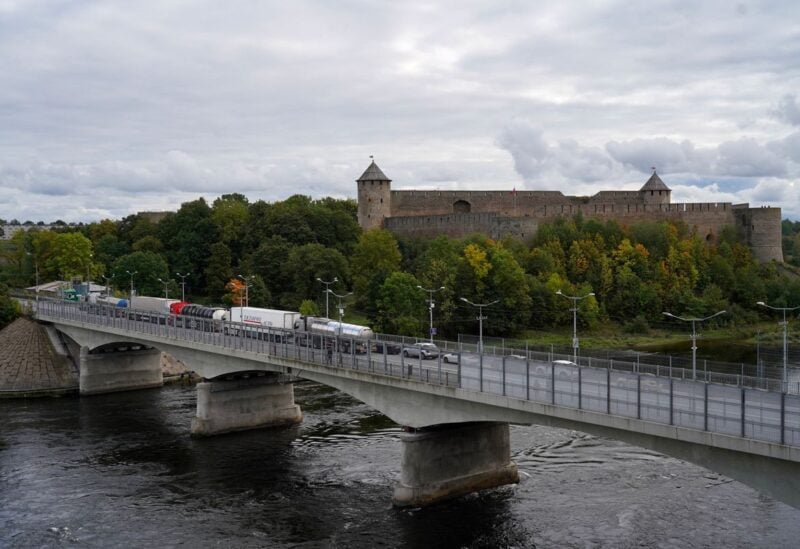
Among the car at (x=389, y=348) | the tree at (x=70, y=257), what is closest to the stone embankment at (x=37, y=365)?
the car at (x=389, y=348)

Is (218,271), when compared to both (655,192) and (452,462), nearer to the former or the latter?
(655,192)

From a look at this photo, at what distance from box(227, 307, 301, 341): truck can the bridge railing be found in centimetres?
180

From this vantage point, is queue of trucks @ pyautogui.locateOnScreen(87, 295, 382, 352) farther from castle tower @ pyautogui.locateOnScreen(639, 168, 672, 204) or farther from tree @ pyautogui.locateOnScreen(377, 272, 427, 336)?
castle tower @ pyautogui.locateOnScreen(639, 168, 672, 204)

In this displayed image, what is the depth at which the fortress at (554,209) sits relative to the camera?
4242 inches

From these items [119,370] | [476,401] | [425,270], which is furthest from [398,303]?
[476,401]

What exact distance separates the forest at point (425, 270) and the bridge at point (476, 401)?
29831mm

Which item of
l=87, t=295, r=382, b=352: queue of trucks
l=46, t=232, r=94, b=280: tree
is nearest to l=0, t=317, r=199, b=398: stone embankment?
l=87, t=295, r=382, b=352: queue of trucks

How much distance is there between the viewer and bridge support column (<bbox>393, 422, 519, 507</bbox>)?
109ft

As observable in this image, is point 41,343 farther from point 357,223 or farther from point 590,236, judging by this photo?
point 590,236

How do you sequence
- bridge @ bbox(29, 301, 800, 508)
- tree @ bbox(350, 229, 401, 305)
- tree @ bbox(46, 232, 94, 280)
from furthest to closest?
tree @ bbox(46, 232, 94, 280) < tree @ bbox(350, 229, 401, 305) < bridge @ bbox(29, 301, 800, 508)

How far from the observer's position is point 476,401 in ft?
99.8

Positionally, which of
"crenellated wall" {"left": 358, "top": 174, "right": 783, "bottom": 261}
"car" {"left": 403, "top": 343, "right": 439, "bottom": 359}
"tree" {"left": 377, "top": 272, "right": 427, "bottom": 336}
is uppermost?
"crenellated wall" {"left": 358, "top": 174, "right": 783, "bottom": 261}

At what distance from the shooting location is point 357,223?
10938 centimetres

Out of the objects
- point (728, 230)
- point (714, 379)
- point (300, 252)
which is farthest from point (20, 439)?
point (728, 230)
